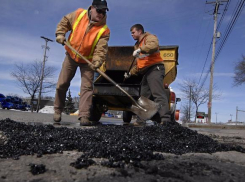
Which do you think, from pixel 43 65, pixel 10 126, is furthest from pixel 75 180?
pixel 43 65

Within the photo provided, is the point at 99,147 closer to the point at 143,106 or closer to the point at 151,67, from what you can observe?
the point at 143,106

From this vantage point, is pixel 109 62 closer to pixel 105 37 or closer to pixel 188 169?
pixel 105 37

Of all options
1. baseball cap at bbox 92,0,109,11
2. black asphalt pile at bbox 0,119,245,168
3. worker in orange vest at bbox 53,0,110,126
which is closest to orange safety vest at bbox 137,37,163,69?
worker in orange vest at bbox 53,0,110,126

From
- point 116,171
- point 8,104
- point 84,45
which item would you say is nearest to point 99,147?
point 116,171

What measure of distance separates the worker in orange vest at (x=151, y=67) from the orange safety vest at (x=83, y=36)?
76cm

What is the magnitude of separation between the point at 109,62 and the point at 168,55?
155 cm

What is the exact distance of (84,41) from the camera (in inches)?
174

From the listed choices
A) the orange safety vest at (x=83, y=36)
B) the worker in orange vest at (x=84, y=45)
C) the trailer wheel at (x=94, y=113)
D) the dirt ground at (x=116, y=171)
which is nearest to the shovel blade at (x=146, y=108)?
the worker in orange vest at (x=84, y=45)

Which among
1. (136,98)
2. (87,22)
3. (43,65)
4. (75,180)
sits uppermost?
(43,65)

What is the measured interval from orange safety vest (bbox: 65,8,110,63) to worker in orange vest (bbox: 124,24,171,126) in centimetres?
76

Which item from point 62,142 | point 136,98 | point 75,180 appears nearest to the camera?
point 75,180

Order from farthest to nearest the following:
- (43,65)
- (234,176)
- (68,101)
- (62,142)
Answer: (68,101) < (43,65) < (62,142) < (234,176)

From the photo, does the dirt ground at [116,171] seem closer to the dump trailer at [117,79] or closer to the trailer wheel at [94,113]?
the dump trailer at [117,79]

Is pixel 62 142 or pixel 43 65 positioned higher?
pixel 43 65
